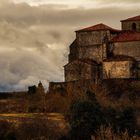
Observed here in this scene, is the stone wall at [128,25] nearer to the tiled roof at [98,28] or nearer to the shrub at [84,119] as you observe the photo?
the tiled roof at [98,28]

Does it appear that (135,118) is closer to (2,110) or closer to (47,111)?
(47,111)

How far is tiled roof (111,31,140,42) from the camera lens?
273ft

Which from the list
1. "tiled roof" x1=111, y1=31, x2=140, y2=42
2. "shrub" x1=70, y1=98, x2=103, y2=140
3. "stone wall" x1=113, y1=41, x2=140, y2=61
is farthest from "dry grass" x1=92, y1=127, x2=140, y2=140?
"tiled roof" x1=111, y1=31, x2=140, y2=42

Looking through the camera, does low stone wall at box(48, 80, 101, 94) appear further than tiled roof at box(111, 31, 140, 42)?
No

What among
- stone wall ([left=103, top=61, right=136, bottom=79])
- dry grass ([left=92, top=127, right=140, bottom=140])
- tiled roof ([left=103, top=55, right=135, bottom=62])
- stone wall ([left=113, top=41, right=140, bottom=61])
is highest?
stone wall ([left=113, top=41, right=140, bottom=61])

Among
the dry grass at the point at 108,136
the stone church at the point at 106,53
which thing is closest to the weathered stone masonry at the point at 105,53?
the stone church at the point at 106,53

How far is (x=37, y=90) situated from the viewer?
262ft

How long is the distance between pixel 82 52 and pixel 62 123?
23.5 metres

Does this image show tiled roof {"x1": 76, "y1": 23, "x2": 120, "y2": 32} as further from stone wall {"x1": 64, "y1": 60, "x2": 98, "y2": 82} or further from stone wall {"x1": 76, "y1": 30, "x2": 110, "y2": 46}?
stone wall {"x1": 64, "y1": 60, "x2": 98, "y2": 82}

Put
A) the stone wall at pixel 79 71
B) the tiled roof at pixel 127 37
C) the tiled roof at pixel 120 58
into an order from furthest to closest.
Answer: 1. the tiled roof at pixel 127 37
2. the stone wall at pixel 79 71
3. the tiled roof at pixel 120 58

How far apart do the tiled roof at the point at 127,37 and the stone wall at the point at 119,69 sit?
303 centimetres

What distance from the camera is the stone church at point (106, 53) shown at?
81.1 meters

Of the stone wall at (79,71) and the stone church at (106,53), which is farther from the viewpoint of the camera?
the stone wall at (79,71)

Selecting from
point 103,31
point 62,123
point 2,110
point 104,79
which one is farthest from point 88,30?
point 62,123
